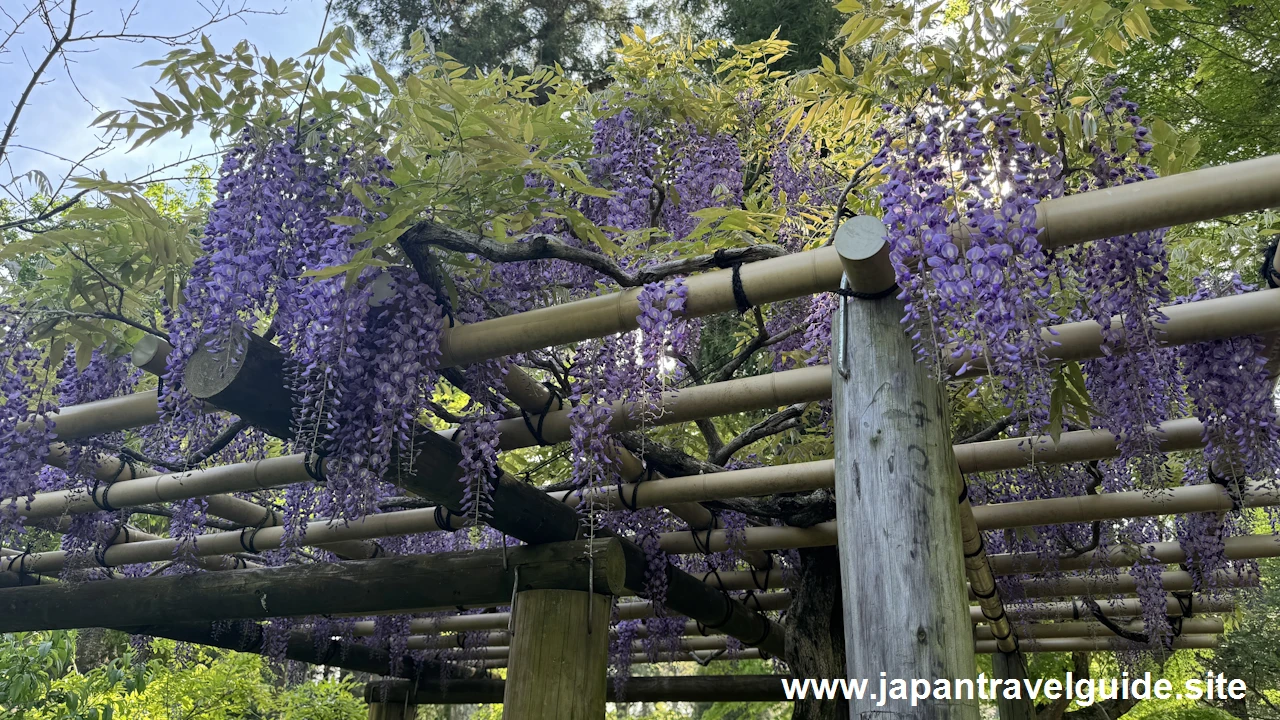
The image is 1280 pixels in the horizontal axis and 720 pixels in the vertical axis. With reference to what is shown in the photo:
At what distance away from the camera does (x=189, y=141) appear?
7.75 feet

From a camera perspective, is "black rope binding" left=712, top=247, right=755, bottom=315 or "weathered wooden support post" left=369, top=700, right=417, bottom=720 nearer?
"black rope binding" left=712, top=247, right=755, bottom=315

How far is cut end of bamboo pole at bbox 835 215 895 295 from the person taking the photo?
1.74 m

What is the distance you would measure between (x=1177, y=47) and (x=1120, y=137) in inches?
162

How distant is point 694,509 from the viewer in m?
3.63

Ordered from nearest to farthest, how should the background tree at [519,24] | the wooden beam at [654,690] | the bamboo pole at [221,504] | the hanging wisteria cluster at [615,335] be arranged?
the hanging wisteria cluster at [615,335] → the bamboo pole at [221,504] → the wooden beam at [654,690] → the background tree at [519,24]

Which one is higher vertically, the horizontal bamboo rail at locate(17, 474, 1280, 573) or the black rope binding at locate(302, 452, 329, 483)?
the horizontal bamboo rail at locate(17, 474, 1280, 573)

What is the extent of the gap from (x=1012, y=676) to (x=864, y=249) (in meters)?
5.39

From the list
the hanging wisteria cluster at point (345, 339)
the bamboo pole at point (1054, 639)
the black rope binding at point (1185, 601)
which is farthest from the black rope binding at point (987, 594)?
the hanging wisteria cluster at point (345, 339)

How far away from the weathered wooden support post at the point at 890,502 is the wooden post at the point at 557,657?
1319 millimetres

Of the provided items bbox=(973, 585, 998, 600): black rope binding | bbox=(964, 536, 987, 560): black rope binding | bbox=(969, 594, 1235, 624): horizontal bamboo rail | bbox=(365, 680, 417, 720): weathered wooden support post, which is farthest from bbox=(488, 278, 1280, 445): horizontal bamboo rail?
bbox=(365, 680, 417, 720): weathered wooden support post

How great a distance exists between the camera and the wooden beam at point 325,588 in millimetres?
2943

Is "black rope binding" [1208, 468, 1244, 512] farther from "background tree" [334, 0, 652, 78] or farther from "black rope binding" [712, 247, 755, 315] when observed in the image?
"background tree" [334, 0, 652, 78]

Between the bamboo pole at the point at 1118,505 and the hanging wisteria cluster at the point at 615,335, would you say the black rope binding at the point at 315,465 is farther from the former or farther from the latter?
the bamboo pole at the point at 1118,505

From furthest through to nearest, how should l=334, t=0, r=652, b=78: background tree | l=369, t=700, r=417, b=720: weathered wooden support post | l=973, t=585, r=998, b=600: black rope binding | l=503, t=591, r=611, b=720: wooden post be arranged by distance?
l=334, t=0, r=652, b=78: background tree < l=369, t=700, r=417, b=720: weathered wooden support post < l=973, t=585, r=998, b=600: black rope binding < l=503, t=591, r=611, b=720: wooden post
